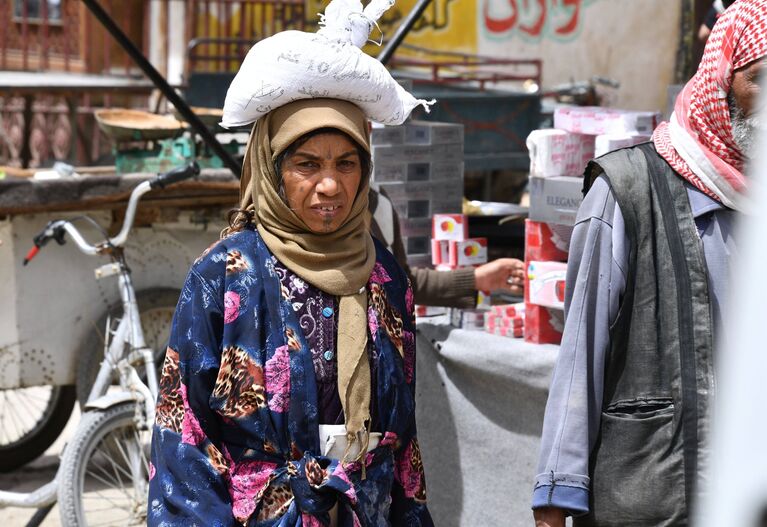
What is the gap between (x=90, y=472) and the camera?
4.58 meters

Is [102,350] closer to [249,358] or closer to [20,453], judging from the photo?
[20,453]

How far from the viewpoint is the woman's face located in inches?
93.1

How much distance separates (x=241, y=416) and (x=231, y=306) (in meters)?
0.22

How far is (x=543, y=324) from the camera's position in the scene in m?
3.38

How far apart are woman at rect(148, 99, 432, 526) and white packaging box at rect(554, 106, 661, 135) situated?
1.12 metres

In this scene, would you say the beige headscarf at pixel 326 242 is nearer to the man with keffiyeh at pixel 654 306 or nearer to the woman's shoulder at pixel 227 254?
the woman's shoulder at pixel 227 254

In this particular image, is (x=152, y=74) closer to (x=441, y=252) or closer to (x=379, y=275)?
(x=441, y=252)

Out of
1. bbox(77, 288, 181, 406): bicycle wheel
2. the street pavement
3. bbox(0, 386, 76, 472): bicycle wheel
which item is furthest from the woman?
bbox(0, 386, 76, 472): bicycle wheel

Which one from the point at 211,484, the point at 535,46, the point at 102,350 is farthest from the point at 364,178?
the point at 535,46

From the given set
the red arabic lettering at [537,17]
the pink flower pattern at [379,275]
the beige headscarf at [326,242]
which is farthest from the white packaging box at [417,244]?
the red arabic lettering at [537,17]

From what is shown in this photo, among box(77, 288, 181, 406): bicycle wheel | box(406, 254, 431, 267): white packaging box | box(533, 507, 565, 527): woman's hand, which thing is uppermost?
box(406, 254, 431, 267): white packaging box

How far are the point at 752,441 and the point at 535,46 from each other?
12.5m

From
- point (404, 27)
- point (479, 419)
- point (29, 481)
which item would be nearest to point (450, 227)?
point (479, 419)

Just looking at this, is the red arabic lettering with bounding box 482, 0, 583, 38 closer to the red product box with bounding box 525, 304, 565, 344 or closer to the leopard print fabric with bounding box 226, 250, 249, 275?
the red product box with bounding box 525, 304, 565, 344
